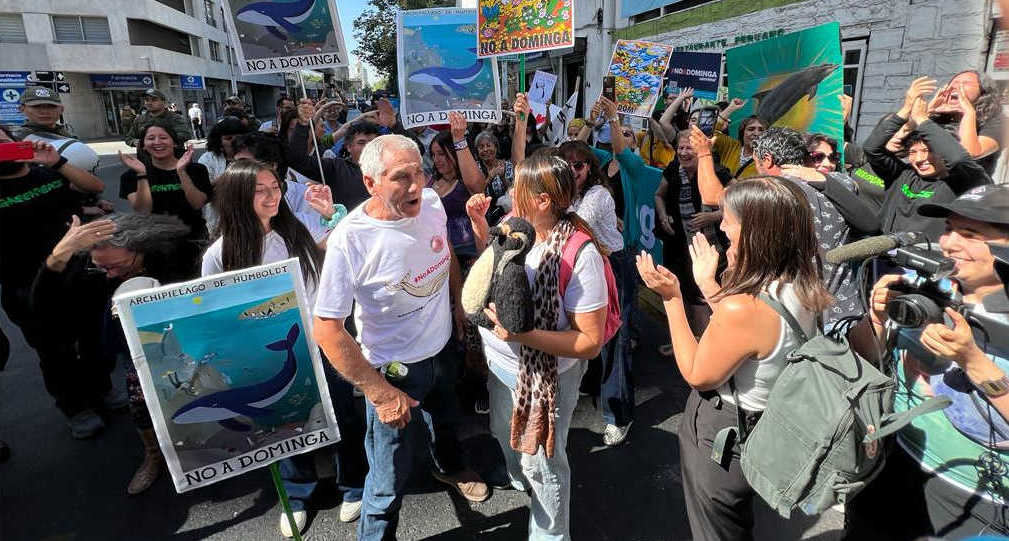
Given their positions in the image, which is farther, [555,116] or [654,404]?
[555,116]

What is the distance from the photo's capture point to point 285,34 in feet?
12.1

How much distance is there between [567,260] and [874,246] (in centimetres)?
96

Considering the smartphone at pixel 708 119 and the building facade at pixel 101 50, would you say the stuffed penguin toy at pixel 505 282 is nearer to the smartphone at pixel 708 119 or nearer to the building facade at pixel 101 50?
the smartphone at pixel 708 119

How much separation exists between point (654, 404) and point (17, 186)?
14.5ft

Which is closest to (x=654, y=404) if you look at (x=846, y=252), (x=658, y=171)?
(x=658, y=171)

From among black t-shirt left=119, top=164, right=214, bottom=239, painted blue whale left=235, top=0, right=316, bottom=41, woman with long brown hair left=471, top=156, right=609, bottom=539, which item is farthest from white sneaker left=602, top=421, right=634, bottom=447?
painted blue whale left=235, top=0, right=316, bottom=41

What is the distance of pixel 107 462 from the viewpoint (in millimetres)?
3201

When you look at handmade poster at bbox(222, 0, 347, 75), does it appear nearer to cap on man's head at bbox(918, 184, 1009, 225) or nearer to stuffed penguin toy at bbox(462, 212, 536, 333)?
stuffed penguin toy at bbox(462, 212, 536, 333)

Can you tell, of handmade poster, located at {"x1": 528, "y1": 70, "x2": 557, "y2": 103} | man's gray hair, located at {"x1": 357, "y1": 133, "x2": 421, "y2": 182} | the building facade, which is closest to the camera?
man's gray hair, located at {"x1": 357, "y1": 133, "x2": 421, "y2": 182}

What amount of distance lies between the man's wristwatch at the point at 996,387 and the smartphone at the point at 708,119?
467cm

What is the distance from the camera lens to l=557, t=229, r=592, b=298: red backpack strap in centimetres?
189

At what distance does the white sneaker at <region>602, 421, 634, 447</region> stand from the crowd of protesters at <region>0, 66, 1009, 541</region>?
0.02 meters

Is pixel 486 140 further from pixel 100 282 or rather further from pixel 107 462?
pixel 107 462

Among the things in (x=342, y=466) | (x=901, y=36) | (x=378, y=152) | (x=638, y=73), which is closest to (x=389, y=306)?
(x=378, y=152)
